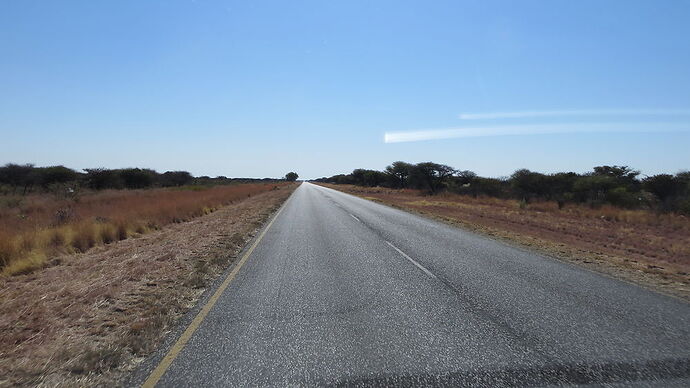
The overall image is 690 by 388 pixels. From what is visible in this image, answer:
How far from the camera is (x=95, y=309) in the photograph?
5.77m

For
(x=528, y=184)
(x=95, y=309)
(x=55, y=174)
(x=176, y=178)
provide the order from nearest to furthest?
(x=95, y=309) < (x=55, y=174) < (x=528, y=184) < (x=176, y=178)

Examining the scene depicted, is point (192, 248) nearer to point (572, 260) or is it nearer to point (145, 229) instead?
point (145, 229)

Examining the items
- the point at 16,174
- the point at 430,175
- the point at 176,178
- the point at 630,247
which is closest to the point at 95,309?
the point at 630,247

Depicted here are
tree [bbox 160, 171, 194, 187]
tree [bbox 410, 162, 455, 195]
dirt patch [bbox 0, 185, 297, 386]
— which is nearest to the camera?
dirt patch [bbox 0, 185, 297, 386]

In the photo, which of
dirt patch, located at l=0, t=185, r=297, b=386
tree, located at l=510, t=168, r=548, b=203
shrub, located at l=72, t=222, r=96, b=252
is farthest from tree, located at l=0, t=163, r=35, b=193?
tree, located at l=510, t=168, r=548, b=203

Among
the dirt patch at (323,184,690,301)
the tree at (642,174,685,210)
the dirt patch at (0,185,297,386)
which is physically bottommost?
the dirt patch at (323,184,690,301)

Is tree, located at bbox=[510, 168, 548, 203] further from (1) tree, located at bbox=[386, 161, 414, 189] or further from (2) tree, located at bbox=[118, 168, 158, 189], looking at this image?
(2) tree, located at bbox=[118, 168, 158, 189]

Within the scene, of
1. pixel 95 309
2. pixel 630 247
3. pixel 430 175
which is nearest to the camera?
pixel 95 309

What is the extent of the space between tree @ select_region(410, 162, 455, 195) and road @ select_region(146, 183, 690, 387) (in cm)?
7058

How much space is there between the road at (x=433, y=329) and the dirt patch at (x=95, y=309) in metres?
0.62

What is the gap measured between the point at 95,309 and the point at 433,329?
15.1ft

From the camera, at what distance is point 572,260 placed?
10.6 metres

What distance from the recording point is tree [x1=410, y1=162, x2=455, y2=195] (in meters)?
78.8

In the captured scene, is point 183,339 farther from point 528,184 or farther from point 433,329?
point 528,184
